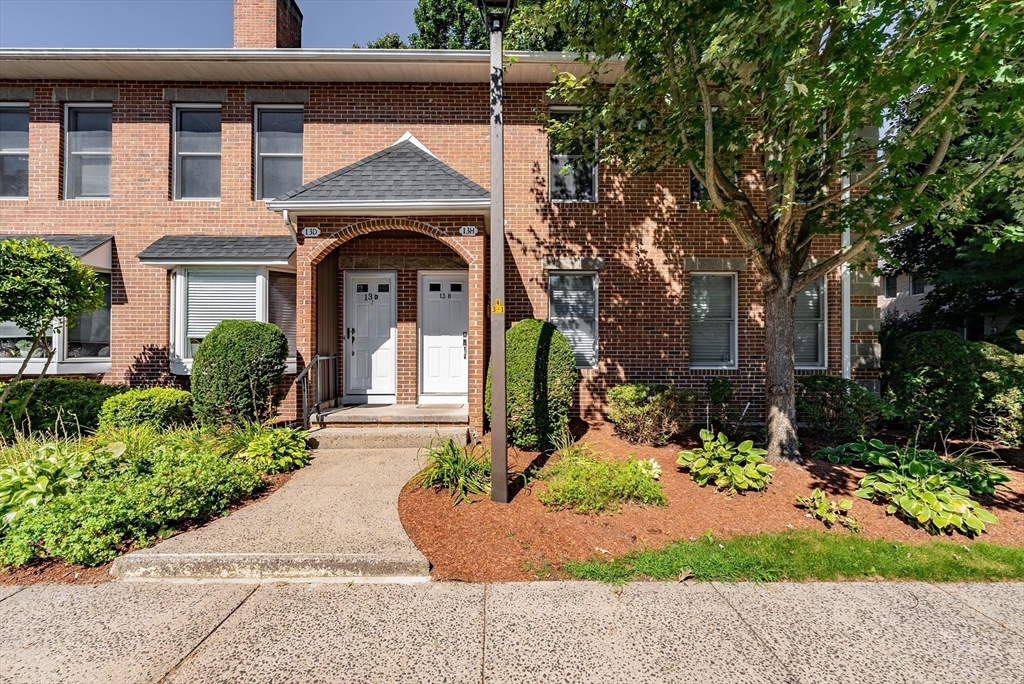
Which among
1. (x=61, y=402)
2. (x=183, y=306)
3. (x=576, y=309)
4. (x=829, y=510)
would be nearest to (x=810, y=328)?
(x=576, y=309)

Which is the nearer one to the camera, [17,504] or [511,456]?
[17,504]

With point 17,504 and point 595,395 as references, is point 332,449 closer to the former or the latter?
point 17,504

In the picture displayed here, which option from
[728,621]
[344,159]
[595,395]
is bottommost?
[728,621]

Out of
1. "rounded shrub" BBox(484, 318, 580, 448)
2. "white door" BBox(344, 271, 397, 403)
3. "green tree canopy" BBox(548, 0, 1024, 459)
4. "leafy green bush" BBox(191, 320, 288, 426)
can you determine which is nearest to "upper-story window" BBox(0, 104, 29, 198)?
"leafy green bush" BBox(191, 320, 288, 426)

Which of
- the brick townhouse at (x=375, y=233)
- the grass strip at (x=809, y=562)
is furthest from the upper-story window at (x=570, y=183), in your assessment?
the grass strip at (x=809, y=562)

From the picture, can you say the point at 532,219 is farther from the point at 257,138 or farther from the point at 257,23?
the point at 257,23

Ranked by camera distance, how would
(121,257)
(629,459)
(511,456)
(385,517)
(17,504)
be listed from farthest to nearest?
1. (121,257)
2. (511,456)
3. (629,459)
4. (385,517)
5. (17,504)

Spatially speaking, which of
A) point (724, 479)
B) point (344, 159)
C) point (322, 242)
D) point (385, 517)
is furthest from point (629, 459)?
point (344, 159)

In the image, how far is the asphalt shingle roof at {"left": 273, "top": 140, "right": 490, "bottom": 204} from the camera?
7.07 meters

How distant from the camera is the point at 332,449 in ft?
22.4

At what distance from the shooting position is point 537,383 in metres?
6.62

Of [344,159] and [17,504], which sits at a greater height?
[344,159]

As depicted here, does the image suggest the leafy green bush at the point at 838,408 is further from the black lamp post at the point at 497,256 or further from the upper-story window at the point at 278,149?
the upper-story window at the point at 278,149

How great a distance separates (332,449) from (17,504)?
318 cm
